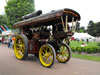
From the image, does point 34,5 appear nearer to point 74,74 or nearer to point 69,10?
point 69,10

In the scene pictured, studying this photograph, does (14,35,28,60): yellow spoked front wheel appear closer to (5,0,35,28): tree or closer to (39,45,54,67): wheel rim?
(39,45,54,67): wheel rim

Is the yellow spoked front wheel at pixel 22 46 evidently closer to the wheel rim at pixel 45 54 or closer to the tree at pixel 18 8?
the wheel rim at pixel 45 54

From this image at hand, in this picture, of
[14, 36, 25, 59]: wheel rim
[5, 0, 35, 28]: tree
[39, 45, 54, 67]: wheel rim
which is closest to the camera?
[39, 45, 54, 67]: wheel rim

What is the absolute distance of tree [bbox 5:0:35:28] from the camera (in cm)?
1842

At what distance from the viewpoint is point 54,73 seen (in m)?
4.07

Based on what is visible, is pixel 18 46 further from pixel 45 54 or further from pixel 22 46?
pixel 45 54

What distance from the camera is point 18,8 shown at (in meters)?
18.5

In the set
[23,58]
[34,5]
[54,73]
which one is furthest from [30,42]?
[34,5]

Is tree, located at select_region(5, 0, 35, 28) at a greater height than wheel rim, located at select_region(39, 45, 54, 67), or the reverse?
tree, located at select_region(5, 0, 35, 28)

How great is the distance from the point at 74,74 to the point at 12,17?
17611 mm

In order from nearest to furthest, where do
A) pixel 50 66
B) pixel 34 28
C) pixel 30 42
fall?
pixel 50 66
pixel 30 42
pixel 34 28

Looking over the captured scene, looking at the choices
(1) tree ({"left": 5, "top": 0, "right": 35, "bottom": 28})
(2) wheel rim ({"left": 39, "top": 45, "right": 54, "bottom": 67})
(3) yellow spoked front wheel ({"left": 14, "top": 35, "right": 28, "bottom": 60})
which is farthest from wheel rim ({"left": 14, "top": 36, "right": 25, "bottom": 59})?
(1) tree ({"left": 5, "top": 0, "right": 35, "bottom": 28})

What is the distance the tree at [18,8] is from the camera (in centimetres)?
1842

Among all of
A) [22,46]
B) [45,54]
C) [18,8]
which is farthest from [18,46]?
[18,8]
